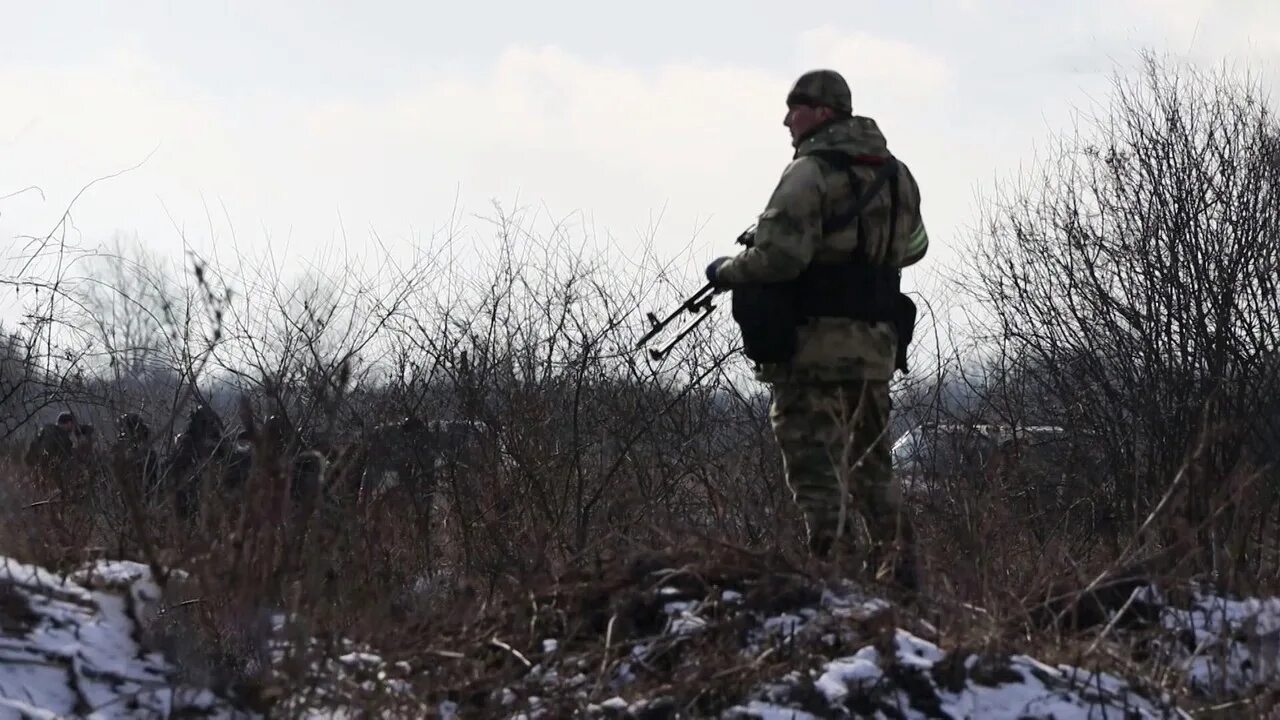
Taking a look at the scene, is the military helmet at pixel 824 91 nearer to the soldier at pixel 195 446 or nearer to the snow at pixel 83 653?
the snow at pixel 83 653

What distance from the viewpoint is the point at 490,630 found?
3.62m

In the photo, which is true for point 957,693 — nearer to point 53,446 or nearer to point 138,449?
point 138,449

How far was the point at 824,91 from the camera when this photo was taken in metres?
4.68

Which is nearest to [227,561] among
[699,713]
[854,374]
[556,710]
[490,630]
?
[490,630]

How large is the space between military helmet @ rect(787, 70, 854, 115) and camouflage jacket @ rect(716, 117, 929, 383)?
0.20 ft

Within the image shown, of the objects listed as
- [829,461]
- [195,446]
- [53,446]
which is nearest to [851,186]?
[829,461]

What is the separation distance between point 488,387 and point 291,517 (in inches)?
148

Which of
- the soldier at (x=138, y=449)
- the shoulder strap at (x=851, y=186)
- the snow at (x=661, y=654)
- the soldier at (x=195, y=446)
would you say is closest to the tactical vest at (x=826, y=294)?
the shoulder strap at (x=851, y=186)

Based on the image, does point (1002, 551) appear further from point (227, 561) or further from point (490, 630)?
point (227, 561)

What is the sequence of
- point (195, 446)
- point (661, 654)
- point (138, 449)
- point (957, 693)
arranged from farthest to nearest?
point (195, 446) < point (138, 449) < point (661, 654) < point (957, 693)

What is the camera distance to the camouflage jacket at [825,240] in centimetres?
457

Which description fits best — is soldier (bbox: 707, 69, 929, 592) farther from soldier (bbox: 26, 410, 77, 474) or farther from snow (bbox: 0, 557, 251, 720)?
soldier (bbox: 26, 410, 77, 474)

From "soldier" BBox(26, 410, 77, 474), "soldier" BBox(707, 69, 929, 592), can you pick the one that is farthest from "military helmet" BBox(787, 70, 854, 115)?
"soldier" BBox(26, 410, 77, 474)

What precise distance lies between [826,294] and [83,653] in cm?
244
